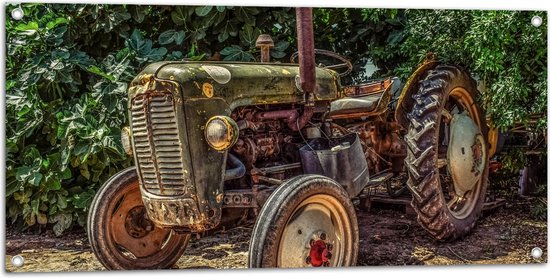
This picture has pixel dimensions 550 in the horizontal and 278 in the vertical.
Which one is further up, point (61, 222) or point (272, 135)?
point (272, 135)

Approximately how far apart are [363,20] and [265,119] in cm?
82

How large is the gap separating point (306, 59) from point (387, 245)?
1072 mm

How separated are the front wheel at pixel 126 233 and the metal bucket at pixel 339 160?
0.71m

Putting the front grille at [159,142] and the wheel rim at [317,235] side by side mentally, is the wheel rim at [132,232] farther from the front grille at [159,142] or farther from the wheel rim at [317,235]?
the wheel rim at [317,235]

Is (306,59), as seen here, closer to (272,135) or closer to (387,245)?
(272,135)

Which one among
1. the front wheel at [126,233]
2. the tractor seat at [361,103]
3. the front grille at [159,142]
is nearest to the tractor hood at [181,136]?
the front grille at [159,142]

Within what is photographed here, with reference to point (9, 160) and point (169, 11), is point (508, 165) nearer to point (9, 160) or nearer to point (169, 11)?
point (169, 11)

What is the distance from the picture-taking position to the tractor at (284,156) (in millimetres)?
2629

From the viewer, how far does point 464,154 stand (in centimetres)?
354

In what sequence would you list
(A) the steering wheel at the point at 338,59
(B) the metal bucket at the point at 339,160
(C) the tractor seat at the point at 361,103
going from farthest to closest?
(C) the tractor seat at the point at 361,103 < (A) the steering wheel at the point at 338,59 < (B) the metal bucket at the point at 339,160

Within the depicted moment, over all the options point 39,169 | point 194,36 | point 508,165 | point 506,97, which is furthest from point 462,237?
point 39,169

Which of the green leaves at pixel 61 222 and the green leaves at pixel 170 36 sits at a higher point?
the green leaves at pixel 170 36

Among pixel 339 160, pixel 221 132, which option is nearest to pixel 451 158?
pixel 339 160

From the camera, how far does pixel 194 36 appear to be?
133 inches
